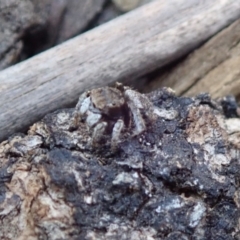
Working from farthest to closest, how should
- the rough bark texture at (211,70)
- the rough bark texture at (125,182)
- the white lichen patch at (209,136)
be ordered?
the rough bark texture at (211,70), the white lichen patch at (209,136), the rough bark texture at (125,182)

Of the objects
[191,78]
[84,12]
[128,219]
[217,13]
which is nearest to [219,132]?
[128,219]

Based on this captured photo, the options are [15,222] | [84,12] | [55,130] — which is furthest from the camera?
[84,12]

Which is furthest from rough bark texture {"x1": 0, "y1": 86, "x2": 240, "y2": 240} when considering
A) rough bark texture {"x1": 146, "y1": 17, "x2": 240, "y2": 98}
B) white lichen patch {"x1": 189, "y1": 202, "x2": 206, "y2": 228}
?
rough bark texture {"x1": 146, "y1": 17, "x2": 240, "y2": 98}

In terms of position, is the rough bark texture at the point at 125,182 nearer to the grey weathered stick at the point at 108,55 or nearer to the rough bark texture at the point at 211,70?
the grey weathered stick at the point at 108,55

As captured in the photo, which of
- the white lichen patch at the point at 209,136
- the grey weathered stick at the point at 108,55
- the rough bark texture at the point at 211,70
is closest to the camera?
the white lichen patch at the point at 209,136

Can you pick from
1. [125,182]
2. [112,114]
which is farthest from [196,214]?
[112,114]

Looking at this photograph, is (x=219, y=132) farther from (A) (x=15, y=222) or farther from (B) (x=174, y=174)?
(A) (x=15, y=222)

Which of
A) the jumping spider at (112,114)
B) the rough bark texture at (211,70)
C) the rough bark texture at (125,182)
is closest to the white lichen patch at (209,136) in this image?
the rough bark texture at (125,182)
